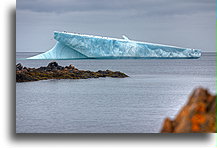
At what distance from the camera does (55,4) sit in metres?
6.52

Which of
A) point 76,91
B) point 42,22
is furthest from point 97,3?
point 76,91

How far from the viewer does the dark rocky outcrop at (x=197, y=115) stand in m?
4.07

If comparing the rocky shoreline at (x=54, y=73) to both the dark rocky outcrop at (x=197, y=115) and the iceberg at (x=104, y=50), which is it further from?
the dark rocky outcrop at (x=197, y=115)

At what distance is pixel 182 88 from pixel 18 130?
5766mm

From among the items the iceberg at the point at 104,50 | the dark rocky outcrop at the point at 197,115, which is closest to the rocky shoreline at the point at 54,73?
the iceberg at the point at 104,50

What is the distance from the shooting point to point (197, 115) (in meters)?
4.17

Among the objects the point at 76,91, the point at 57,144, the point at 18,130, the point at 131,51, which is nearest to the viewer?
the point at 57,144

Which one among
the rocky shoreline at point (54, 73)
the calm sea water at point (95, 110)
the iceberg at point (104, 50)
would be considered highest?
the iceberg at point (104, 50)

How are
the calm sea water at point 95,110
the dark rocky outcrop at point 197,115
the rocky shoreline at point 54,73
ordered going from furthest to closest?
the rocky shoreline at point 54,73 < the calm sea water at point 95,110 < the dark rocky outcrop at point 197,115

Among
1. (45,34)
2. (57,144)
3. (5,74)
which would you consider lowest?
(57,144)

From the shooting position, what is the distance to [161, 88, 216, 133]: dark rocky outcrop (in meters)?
→ 4.07

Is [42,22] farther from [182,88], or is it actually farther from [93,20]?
[182,88]

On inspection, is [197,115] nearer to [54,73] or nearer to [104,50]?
[54,73]

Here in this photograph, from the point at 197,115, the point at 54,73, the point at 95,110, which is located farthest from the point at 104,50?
the point at 197,115
